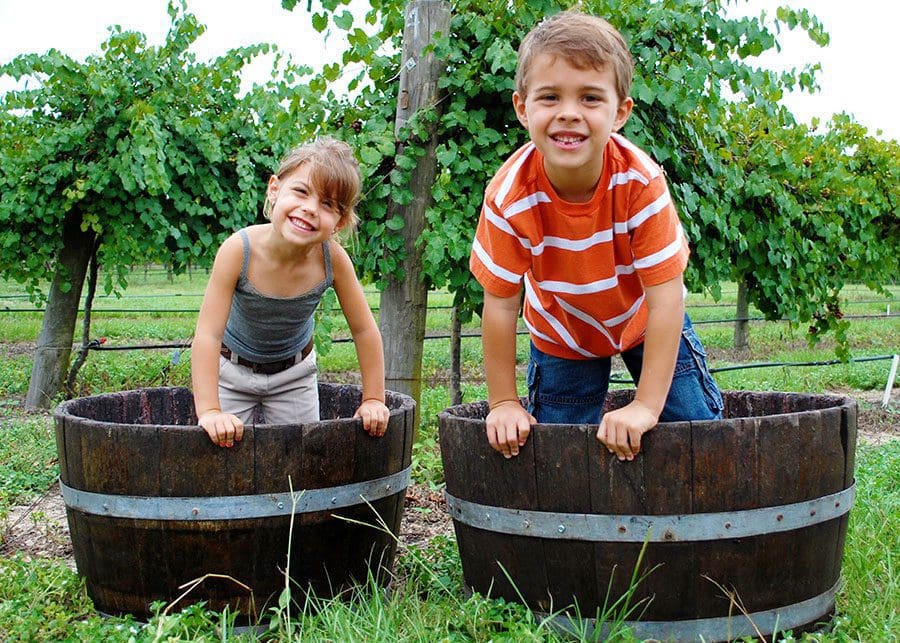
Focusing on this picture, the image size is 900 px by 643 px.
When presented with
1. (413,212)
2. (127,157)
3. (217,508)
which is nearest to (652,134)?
(413,212)

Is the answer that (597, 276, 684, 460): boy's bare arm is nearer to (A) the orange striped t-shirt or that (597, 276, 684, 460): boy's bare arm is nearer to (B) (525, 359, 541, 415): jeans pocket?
(A) the orange striped t-shirt

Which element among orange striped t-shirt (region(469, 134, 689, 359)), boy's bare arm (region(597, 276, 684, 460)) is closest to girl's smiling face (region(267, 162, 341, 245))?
orange striped t-shirt (region(469, 134, 689, 359))

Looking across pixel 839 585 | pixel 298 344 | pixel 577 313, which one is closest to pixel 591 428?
pixel 577 313

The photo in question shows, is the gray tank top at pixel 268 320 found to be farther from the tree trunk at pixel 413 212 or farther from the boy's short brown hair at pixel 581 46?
the tree trunk at pixel 413 212

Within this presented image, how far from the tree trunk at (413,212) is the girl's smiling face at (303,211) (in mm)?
1555

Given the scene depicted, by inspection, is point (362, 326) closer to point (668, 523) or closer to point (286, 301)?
point (286, 301)

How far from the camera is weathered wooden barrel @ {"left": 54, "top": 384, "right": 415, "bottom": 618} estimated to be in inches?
102

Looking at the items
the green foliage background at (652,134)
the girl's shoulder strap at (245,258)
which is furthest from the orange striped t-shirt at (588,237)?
the green foliage background at (652,134)

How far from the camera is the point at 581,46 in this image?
92.0 inches

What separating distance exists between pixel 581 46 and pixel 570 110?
16 centimetres

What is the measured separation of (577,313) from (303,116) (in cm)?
253

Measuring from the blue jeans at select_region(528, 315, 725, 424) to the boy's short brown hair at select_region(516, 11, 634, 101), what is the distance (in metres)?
0.85

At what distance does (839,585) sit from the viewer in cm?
277

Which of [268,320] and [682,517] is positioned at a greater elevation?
[268,320]
